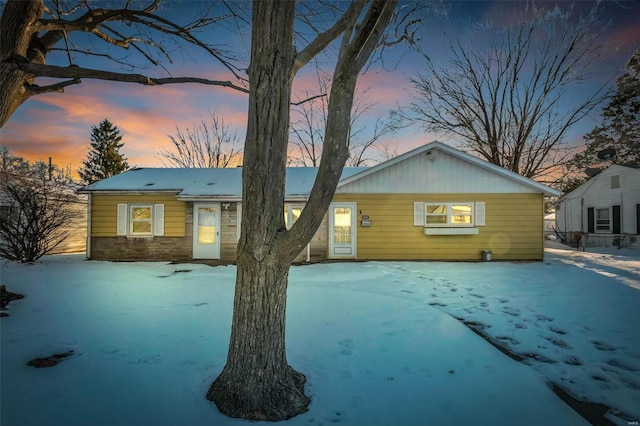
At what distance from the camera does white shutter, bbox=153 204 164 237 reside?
12516mm

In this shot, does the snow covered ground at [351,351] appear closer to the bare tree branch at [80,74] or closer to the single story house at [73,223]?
the bare tree branch at [80,74]

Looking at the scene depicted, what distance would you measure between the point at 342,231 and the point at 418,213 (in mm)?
3027

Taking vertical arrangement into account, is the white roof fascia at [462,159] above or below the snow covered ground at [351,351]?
above

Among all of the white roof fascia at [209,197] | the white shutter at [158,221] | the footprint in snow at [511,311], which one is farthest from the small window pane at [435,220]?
the white shutter at [158,221]

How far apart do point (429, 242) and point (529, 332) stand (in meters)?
7.56

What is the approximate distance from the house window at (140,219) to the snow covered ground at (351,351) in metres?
5.37

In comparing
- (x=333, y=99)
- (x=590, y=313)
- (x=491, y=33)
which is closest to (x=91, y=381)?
(x=333, y=99)

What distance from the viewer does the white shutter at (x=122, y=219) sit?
12602 millimetres

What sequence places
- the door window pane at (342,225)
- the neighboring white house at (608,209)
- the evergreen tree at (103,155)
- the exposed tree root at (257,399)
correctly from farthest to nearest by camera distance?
the evergreen tree at (103,155) → the neighboring white house at (608,209) → the door window pane at (342,225) → the exposed tree root at (257,399)

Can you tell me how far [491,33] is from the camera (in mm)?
17750

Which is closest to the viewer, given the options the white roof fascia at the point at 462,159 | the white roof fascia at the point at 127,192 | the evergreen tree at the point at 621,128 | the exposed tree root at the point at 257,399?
the exposed tree root at the point at 257,399

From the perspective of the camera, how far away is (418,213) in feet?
39.5

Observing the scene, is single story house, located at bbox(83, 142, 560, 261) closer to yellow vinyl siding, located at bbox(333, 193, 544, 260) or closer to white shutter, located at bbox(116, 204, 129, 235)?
yellow vinyl siding, located at bbox(333, 193, 544, 260)

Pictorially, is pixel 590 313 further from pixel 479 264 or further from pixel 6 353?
pixel 6 353
